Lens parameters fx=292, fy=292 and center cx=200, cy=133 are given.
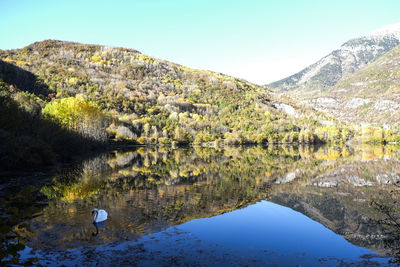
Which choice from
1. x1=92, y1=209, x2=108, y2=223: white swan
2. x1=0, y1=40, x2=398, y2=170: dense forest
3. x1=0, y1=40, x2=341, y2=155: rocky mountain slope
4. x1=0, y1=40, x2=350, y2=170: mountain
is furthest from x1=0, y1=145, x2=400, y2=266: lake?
x1=0, y1=40, x2=341, y2=155: rocky mountain slope

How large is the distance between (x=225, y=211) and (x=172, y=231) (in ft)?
18.2

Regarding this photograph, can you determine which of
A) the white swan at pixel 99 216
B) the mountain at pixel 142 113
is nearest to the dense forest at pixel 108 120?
the mountain at pixel 142 113

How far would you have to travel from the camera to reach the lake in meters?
10.7

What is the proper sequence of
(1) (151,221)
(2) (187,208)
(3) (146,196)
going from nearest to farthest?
1. (1) (151,221)
2. (2) (187,208)
3. (3) (146,196)

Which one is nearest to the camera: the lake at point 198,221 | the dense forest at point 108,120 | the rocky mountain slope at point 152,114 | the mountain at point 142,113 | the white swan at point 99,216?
the lake at point 198,221

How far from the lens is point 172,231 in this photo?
13.9 m

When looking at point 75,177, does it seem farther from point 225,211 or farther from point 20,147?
point 225,211

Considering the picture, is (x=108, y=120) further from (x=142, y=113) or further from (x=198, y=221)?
(x=198, y=221)

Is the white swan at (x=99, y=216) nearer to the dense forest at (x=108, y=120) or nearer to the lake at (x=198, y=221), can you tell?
the lake at (x=198, y=221)

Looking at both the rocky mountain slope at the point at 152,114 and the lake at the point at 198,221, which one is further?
the rocky mountain slope at the point at 152,114

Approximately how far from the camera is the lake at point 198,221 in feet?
35.1

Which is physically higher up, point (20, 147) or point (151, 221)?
point (20, 147)

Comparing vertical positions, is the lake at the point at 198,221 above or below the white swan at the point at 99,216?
below

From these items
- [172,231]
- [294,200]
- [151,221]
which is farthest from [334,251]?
[294,200]
